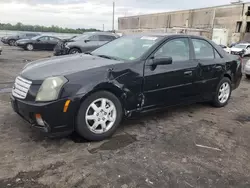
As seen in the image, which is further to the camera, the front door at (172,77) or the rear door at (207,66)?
the rear door at (207,66)

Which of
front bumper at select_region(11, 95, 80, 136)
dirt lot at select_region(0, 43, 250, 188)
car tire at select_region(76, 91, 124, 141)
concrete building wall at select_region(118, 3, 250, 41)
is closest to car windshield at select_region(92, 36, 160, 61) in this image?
car tire at select_region(76, 91, 124, 141)

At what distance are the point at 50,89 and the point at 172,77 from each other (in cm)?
199

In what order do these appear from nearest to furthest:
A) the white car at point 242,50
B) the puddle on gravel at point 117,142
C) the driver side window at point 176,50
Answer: the puddle on gravel at point 117,142 < the driver side window at point 176,50 < the white car at point 242,50

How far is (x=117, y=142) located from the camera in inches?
137

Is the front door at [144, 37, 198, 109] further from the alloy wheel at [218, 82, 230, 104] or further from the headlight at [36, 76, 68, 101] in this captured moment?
the headlight at [36, 76, 68, 101]

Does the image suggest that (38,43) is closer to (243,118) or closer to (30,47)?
(30,47)

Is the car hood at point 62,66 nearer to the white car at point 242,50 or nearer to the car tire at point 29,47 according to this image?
the car tire at point 29,47

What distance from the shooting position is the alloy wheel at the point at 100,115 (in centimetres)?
333

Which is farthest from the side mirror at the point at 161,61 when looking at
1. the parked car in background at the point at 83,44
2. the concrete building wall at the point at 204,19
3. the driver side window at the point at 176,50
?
the concrete building wall at the point at 204,19

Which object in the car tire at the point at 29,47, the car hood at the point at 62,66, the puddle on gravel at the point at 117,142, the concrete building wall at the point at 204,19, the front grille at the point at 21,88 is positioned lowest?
the car tire at the point at 29,47

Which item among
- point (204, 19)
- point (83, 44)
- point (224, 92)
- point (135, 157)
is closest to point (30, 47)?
point (83, 44)

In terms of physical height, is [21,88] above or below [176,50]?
below

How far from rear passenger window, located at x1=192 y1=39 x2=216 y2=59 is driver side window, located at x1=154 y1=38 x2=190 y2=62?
243mm

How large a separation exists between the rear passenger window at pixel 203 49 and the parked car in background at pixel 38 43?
17.0 m
